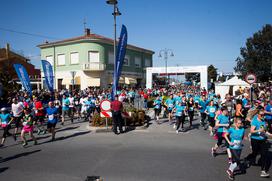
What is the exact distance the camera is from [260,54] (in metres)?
34.5

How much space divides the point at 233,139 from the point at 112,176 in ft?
10.7

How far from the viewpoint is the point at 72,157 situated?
721 centimetres

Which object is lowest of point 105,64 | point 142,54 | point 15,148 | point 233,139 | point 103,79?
point 15,148

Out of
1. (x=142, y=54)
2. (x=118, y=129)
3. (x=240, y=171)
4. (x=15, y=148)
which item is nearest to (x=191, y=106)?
(x=118, y=129)

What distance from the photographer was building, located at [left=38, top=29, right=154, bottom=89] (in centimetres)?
3256

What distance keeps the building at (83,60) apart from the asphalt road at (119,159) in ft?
75.2

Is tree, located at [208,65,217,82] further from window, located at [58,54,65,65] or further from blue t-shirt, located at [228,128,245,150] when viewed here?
blue t-shirt, located at [228,128,245,150]

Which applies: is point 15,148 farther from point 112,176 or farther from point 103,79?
point 103,79

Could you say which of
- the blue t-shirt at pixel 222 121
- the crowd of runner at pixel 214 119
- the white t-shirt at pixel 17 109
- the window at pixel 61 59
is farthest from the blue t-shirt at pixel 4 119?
the window at pixel 61 59

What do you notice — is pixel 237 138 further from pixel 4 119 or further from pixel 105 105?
pixel 4 119

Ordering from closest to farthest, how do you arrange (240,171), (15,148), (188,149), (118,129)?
1. (240,171)
2. (188,149)
3. (15,148)
4. (118,129)

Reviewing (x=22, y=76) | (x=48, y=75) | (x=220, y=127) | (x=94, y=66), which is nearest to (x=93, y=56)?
(x=94, y=66)

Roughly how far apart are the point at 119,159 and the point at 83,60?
27701mm

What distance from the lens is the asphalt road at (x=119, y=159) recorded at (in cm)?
564
